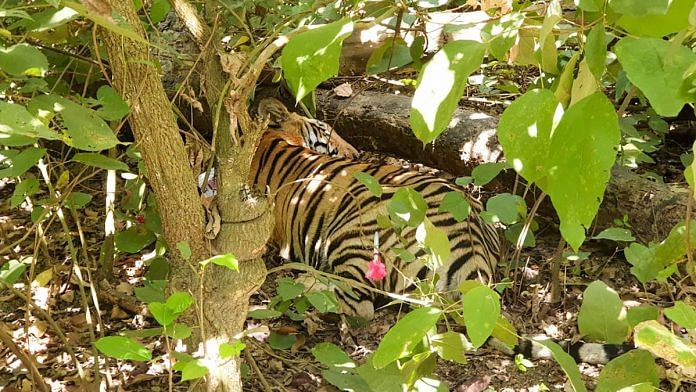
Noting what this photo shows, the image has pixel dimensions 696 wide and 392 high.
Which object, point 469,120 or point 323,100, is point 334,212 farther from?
point 323,100

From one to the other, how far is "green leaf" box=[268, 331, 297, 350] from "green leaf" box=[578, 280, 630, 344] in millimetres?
1650

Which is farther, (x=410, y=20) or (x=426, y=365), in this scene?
(x=410, y=20)

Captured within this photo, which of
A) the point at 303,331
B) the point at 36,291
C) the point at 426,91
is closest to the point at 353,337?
the point at 303,331

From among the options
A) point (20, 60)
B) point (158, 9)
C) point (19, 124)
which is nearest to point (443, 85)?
point (19, 124)

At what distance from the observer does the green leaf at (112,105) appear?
1.46 m

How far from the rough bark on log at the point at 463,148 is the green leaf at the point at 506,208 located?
0.79 metres

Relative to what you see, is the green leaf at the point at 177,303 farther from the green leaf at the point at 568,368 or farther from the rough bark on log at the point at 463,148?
the rough bark on log at the point at 463,148

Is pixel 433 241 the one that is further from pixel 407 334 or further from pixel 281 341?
pixel 281 341

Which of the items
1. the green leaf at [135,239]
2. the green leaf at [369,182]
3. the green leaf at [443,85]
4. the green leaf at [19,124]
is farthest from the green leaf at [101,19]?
the green leaf at [135,239]

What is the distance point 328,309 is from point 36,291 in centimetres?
164

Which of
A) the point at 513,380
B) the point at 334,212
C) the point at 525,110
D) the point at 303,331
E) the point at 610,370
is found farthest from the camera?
the point at 334,212

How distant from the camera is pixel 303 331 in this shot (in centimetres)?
305

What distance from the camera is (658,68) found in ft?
2.16

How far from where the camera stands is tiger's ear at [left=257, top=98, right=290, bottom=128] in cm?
441
